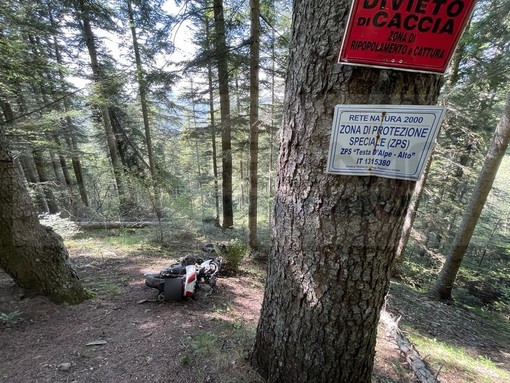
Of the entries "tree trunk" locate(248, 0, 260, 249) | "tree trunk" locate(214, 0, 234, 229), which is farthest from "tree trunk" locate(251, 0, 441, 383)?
"tree trunk" locate(214, 0, 234, 229)

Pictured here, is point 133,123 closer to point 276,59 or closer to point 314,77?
point 276,59

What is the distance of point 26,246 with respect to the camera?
8.69 ft

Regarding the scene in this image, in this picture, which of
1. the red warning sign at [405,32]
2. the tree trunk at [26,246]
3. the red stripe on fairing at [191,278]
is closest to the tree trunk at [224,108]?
the red stripe on fairing at [191,278]

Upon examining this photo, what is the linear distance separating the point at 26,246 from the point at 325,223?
3.10m

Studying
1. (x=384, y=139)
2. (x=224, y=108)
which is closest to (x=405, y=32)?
(x=384, y=139)

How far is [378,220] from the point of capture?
128 centimetres

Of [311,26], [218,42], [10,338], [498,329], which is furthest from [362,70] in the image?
[498,329]

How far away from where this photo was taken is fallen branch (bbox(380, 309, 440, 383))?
7.84ft

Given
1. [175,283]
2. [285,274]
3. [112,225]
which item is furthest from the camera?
[112,225]

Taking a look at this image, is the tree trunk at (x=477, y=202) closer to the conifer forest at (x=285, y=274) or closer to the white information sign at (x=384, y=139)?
the conifer forest at (x=285, y=274)

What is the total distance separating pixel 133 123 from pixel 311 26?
535 inches

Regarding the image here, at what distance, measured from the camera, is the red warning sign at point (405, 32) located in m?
0.99

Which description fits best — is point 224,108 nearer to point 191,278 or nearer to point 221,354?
point 191,278

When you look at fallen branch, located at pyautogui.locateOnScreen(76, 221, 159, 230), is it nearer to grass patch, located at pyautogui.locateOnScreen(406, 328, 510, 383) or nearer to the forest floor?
the forest floor
